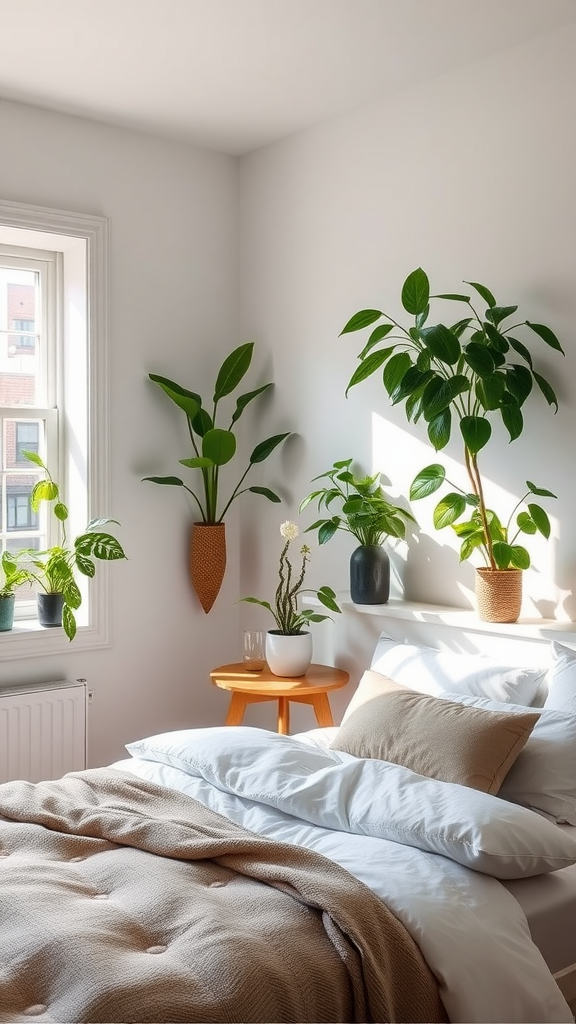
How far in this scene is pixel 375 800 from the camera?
93.4 inches

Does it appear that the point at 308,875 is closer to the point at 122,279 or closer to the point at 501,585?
the point at 501,585

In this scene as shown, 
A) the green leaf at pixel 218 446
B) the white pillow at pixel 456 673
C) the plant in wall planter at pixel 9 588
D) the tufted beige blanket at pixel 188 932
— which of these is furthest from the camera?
the green leaf at pixel 218 446

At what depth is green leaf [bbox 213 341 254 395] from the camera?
13.8ft

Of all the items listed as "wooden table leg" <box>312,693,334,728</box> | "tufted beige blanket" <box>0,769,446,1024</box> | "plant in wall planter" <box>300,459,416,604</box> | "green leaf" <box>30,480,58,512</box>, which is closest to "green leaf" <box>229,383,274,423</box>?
"plant in wall planter" <box>300,459,416,604</box>

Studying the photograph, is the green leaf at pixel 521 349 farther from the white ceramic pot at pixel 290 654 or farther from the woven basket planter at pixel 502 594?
the white ceramic pot at pixel 290 654

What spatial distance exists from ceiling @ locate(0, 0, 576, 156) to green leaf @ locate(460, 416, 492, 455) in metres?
1.28

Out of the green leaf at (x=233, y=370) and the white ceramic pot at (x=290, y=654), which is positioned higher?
the green leaf at (x=233, y=370)

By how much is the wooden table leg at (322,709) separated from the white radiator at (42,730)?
941 millimetres

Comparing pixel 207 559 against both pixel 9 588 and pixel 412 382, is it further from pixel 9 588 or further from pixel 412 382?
pixel 412 382

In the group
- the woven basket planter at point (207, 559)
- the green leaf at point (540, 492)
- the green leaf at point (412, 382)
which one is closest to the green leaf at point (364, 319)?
the green leaf at point (412, 382)

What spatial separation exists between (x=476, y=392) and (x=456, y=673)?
884 millimetres

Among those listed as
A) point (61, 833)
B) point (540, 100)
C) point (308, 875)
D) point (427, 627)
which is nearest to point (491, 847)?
point (308, 875)

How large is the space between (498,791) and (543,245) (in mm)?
1763

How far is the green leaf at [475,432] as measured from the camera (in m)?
3.03
